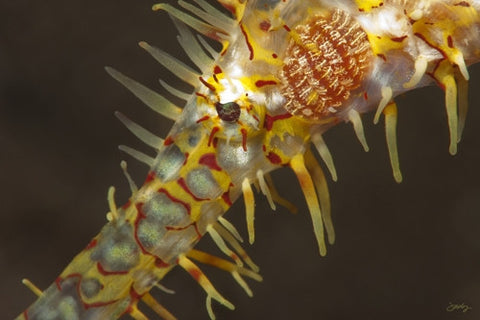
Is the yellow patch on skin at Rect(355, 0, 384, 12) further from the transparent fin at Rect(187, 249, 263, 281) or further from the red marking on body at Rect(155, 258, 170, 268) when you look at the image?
the red marking on body at Rect(155, 258, 170, 268)

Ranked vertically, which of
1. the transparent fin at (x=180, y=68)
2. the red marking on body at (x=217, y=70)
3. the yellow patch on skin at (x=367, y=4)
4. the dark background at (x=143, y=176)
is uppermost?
the transparent fin at (x=180, y=68)

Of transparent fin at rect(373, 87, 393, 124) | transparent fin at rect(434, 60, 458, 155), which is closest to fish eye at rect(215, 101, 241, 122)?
transparent fin at rect(373, 87, 393, 124)

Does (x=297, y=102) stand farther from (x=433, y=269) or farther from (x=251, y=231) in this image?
(x=433, y=269)

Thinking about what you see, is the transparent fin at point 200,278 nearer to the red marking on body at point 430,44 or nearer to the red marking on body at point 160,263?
the red marking on body at point 160,263

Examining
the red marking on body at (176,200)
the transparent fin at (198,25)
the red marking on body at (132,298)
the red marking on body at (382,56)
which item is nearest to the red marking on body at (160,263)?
the red marking on body at (132,298)

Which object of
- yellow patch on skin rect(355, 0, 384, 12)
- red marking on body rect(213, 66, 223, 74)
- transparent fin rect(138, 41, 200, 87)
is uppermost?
transparent fin rect(138, 41, 200, 87)

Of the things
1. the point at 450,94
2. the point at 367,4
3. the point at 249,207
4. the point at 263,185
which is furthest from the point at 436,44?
the point at 249,207
